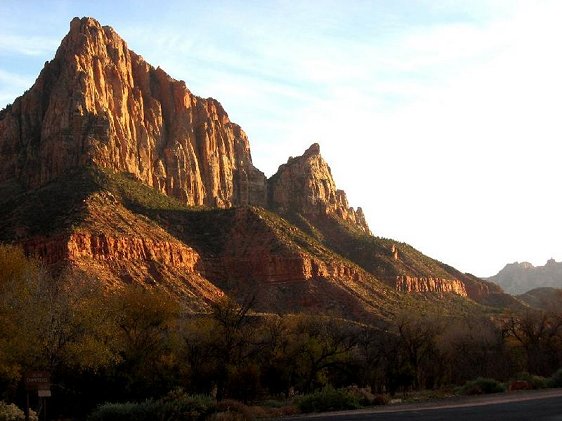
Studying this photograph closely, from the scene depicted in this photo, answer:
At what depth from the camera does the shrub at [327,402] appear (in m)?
35.5

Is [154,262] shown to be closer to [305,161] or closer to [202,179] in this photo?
[202,179]

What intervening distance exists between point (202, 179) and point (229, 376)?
99.8 m

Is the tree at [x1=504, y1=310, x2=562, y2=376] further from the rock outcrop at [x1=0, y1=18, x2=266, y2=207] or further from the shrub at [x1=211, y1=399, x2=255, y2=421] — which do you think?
the rock outcrop at [x1=0, y1=18, x2=266, y2=207]

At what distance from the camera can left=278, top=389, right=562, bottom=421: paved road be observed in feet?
88.9

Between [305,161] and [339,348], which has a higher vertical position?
[305,161]

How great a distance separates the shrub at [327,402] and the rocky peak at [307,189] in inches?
4081

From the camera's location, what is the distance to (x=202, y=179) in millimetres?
139750

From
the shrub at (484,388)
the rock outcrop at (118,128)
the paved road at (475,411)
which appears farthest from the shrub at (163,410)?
the rock outcrop at (118,128)

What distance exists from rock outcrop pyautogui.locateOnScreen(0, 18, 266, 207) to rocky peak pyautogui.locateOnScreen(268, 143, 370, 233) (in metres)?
3.97

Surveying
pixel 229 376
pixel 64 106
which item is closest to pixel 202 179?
pixel 64 106

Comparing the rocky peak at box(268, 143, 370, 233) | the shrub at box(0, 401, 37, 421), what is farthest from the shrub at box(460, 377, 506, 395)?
the rocky peak at box(268, 143, 370, 233)

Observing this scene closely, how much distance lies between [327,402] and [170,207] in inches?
2964

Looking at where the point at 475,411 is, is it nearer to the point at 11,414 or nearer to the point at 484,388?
the point at 484,388

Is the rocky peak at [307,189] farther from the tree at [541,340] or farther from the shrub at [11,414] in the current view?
the shrub at [11,414]
